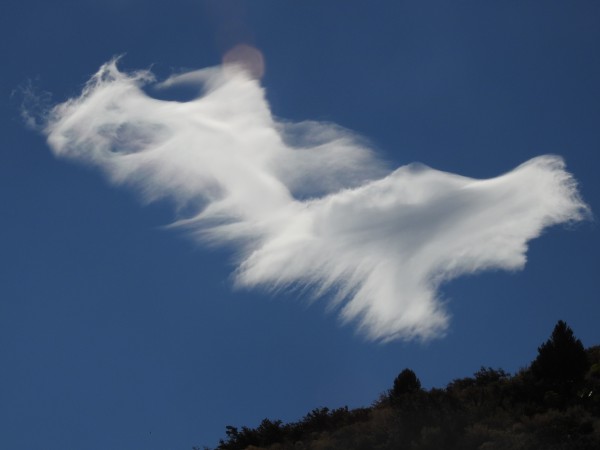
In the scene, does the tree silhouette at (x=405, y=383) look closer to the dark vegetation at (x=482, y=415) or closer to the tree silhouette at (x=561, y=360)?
the dark vegetation at (x=482, y=415)

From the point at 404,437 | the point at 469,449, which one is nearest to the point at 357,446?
the point at 404,437

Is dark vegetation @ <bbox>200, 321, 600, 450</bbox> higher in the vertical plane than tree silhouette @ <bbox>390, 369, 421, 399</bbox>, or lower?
lower

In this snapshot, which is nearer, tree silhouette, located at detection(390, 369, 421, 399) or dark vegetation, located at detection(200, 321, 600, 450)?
dark vegetation, located at detection(200, 321, 600, 450)

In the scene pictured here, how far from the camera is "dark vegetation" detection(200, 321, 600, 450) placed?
1085 inches

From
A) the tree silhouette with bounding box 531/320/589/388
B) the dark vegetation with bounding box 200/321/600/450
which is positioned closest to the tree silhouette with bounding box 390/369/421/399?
the dark vegetation with bounding box 200/321/600/450

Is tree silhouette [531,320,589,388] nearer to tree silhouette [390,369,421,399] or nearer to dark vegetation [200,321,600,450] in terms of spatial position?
dark vegetation [200,321,600,450]

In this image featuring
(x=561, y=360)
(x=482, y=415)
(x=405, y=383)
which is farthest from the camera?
(x=405, y=383)

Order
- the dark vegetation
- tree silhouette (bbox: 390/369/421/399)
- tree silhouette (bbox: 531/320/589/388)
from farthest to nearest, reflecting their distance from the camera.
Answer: tree silhouette (bbox: 390/369/421/399) < tree silhouette (bbox: 531/320/589/388) < the dark vegetation

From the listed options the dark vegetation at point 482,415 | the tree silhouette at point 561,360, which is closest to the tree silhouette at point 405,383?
the dark vegetation at point 482,415

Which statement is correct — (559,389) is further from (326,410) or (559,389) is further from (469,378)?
(326,410)

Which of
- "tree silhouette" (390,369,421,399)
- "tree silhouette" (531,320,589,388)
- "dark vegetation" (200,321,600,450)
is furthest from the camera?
"tree silhouette" (390,369,421,399)

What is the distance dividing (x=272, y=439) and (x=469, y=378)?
893cm

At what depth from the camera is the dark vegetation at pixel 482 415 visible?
27562mm

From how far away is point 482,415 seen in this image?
3031 cm
